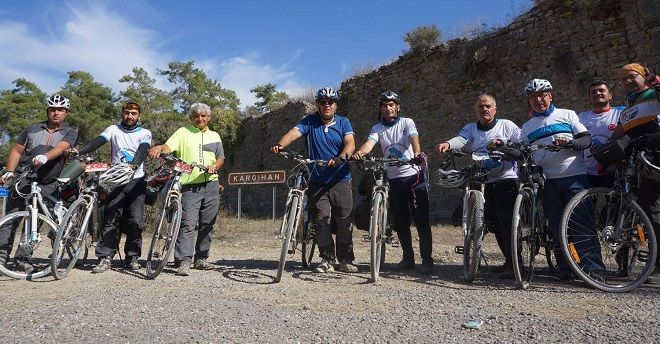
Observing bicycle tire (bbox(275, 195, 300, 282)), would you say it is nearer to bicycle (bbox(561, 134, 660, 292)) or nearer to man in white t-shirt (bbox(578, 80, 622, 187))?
bicycle (bbox(561, 134, 660, 292))

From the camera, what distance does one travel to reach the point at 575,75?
9344 mm

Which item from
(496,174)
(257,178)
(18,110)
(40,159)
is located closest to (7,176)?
(40,159)

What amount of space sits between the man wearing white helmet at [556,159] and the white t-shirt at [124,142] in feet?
12.9

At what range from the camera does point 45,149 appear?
5.18 meters

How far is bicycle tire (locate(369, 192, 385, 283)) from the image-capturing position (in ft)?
14.5

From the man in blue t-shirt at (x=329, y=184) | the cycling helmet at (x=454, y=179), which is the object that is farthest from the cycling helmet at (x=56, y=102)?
the cycling helmet at (x=454, y=179)

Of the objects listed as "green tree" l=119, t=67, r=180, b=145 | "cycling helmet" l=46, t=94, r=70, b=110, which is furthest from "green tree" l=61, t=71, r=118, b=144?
"cycling helmet" l=46, t=94, r=70, b=110

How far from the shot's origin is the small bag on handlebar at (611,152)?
412cm

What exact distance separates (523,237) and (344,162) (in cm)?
176

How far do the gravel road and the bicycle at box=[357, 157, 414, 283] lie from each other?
0.74 feet

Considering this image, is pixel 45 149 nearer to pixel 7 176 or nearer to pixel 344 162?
pixel 7 176

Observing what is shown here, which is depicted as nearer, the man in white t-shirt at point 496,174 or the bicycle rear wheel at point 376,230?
the bicycle rear wheel at point 376,230

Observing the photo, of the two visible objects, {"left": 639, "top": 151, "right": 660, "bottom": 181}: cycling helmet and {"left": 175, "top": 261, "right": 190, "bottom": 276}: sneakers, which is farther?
{"left": 175, "top": 261, "right": 190, "bottom": 276}: sneakers

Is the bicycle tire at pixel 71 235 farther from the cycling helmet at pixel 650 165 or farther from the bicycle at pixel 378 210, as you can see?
the cycling helmet at pixel 650 165
